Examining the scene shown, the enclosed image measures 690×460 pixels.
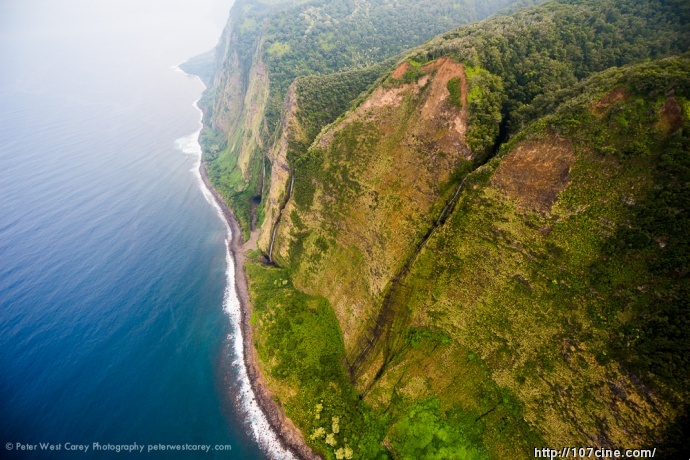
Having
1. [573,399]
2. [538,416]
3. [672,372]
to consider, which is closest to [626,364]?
[672,372]

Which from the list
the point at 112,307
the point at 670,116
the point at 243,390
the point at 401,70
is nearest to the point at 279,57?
the point at 401,70

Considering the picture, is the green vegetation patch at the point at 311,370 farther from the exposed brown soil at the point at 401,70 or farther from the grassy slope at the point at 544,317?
the exposed brown soil at the point at 401,70

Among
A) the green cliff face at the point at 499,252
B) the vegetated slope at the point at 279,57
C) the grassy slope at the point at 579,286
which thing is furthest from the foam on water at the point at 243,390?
the grassy slope at the point at 579,286

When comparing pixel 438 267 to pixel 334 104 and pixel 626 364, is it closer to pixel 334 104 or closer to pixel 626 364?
pixel 626 364

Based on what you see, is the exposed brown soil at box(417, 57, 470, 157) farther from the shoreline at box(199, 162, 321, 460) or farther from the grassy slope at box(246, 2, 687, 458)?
the shoreline at box(199, 162, 321, 460)

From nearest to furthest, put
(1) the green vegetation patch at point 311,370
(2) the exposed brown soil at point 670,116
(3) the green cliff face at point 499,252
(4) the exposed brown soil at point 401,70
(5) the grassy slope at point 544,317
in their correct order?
(2) the exposed brown soil at point 670,116, (5) the grassy slope at point 544,317, (3) the green cliff face at point 499,252, (1) the green vegetation patch at point 311,370, (4) the exposed brown soil at point 401,70

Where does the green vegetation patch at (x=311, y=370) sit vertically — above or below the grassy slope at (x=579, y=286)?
below

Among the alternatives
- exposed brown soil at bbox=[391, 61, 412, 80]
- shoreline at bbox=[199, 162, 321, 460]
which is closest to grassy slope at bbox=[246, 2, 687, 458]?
shoreline at bbox=[199, 162, 321, 460]
